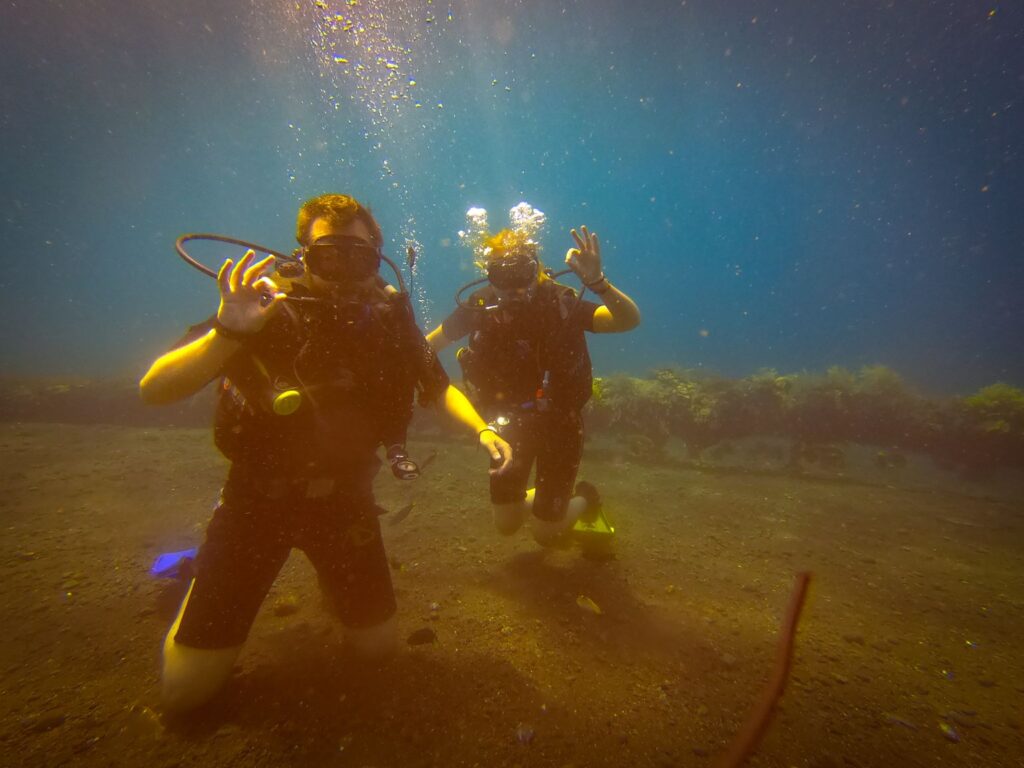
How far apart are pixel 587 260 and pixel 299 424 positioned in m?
3.00

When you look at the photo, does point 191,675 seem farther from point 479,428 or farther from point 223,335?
point 479,428

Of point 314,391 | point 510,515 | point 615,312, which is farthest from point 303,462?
point 615,312

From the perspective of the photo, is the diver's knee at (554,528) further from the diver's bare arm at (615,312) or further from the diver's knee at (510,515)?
the diver's bare arm at (615,312)

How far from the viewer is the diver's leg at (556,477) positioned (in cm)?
474

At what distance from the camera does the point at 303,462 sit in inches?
109

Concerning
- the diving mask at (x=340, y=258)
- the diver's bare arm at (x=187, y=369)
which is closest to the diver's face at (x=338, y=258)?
the diving mask at (x=340, y=258)

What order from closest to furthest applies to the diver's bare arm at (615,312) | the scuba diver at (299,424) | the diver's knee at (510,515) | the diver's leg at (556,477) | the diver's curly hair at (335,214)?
the scuba diver at (299,424) < the diver's curly hair at (335,214) < the diver's bare arm at (615,312) < the diver's leg at (556,477) < the diver's knee at (510,515)

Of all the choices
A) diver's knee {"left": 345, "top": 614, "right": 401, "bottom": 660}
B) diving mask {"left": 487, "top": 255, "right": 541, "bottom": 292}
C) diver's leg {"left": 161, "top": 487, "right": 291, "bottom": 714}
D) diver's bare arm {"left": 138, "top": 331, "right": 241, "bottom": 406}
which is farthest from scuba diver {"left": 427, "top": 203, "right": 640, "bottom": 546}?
diver's bare arm {"left": 138, "top": 331, "right": 241, "bottom": 406}

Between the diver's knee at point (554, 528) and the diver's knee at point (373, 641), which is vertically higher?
the diver's knee at point (554, 528)

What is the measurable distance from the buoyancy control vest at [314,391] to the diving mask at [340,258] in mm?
255

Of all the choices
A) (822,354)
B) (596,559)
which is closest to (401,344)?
(596,559)

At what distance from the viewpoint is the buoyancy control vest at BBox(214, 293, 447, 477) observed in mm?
2611

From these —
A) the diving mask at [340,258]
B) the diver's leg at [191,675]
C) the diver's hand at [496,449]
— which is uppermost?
the diving mask at [340,258]

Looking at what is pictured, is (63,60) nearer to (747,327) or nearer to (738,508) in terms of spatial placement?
(738,508)
